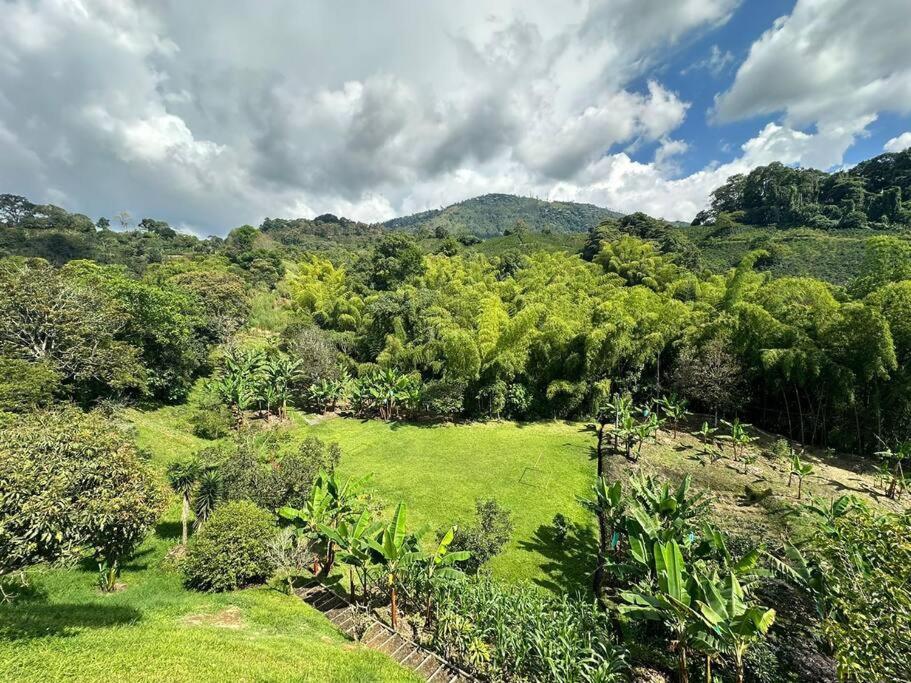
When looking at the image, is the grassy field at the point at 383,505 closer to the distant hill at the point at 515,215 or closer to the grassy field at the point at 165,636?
the grassy field at the point at 165,636

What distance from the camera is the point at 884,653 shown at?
13.7 feet

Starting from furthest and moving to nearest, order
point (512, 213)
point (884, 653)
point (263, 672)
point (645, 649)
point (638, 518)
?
point (512, 213) < point (638, 518) < point (645, 649) < point (263, 672) < point (884, 653)

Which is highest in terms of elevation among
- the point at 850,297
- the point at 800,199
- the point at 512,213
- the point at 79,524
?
the point at 512,213

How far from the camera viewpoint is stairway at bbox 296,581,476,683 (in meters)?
7.04

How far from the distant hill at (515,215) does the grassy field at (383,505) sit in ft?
417

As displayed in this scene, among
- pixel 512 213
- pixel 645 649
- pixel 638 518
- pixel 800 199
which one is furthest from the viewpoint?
pixel 512 213

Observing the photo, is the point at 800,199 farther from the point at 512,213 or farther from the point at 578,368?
the point at 512,213

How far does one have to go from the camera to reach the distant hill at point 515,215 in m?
149

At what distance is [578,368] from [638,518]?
552 inches

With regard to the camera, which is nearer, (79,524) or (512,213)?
(79,524)

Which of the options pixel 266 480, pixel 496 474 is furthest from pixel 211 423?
pixel 496 474

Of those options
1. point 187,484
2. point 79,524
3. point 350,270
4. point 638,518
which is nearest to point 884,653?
point 638,518

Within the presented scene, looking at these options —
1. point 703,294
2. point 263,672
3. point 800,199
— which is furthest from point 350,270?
point 800,199

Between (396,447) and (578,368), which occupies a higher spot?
(578,368)
